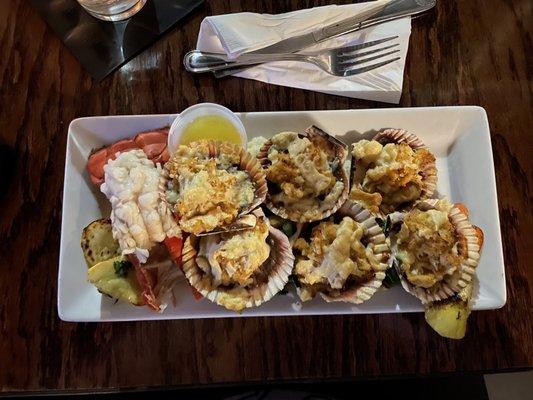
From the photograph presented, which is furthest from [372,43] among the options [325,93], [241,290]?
[241,290]

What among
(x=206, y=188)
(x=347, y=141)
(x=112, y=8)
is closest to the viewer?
(x=206, y=188)

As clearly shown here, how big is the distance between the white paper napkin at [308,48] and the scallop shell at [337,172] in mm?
202

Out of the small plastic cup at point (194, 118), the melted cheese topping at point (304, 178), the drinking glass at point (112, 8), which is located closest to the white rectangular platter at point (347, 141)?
the small plastic cup at point (194, 118)

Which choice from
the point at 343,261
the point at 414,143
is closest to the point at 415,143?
the point at 414,143

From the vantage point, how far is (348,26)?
4.79 feet

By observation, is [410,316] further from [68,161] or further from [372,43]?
[68,161]

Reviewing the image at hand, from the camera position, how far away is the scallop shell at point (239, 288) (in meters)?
1.19

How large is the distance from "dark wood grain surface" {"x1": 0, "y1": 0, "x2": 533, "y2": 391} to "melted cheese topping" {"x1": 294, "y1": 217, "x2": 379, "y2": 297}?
19 cm

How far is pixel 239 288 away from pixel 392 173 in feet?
1.31

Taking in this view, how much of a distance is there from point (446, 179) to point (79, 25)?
99cm

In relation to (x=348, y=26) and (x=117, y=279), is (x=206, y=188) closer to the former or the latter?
(x=117, y=279)

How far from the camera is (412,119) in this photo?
1.36 m

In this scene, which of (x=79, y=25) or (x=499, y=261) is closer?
(x=499, y=261)

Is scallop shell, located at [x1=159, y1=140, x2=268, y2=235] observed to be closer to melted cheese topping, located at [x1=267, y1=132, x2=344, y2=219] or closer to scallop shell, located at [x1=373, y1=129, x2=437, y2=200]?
melted cheese topping, located at [x1=267, y1=132, x2=344, y2=219]
